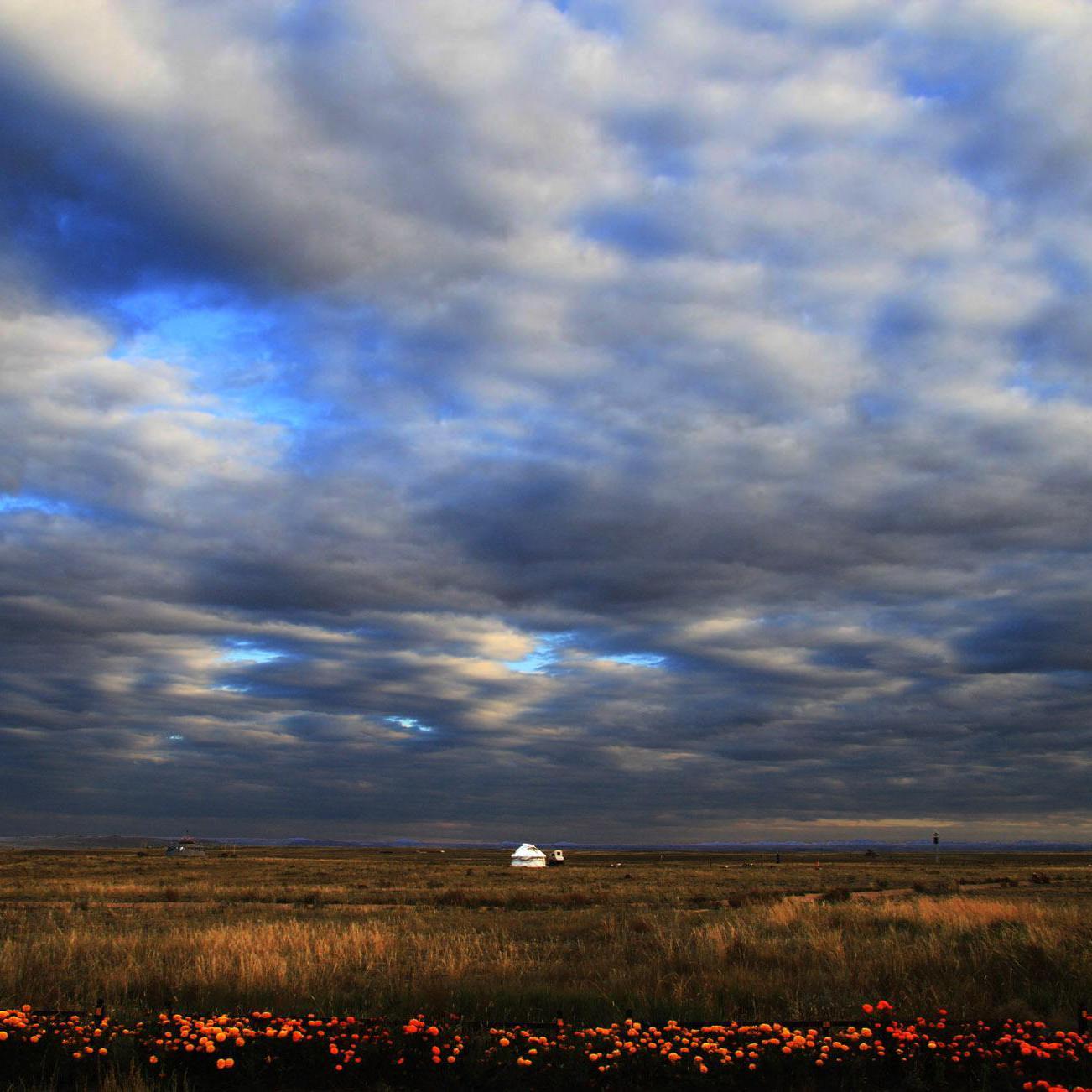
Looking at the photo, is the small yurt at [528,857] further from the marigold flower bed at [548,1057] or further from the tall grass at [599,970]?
the marigold flower bed at [548,1057]

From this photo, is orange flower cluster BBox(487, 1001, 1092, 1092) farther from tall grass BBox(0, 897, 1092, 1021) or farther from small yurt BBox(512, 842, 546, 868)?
small yurt BBox(512, 842, 546, 868)

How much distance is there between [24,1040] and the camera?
9.03 m

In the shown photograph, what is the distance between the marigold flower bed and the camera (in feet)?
27.8

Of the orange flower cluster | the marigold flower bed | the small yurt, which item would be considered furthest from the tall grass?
the small yurt

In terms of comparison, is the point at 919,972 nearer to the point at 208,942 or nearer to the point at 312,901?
the point at 208,942

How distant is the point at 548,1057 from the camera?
8836 mm

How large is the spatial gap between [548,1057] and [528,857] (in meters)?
85.6

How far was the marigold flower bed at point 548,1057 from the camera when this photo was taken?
8.47 m

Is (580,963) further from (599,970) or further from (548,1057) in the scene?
(548,1057)

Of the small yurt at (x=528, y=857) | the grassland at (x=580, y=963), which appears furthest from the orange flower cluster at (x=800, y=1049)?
the small yurt at (x=528, y=857)

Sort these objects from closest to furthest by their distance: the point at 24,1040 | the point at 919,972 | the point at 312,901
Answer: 1. the point at 24,1040
2. the point at 919,972
3. the point at 312,901

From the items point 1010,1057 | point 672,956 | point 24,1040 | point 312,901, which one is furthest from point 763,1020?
point 312,901

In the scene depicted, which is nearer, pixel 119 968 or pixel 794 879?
pixel 119 968

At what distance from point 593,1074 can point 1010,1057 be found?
3771 millimetres
